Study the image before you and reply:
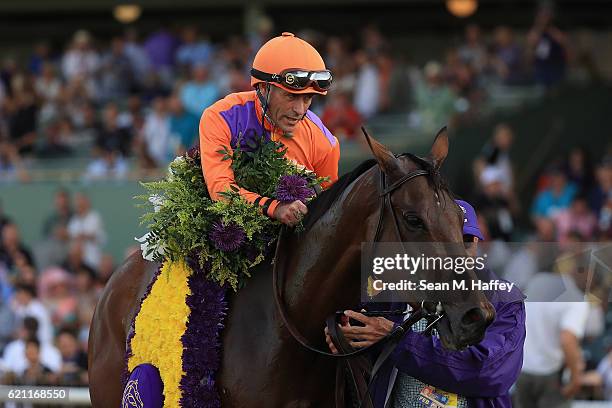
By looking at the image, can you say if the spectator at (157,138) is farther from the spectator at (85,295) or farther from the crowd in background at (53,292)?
the spectator at (85,295)

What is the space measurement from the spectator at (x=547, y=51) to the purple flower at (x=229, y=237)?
9.36 metres

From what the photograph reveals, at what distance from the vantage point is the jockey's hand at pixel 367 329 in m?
4.32

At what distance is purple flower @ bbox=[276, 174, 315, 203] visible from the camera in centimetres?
453

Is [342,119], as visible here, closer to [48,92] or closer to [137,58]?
[137,58]

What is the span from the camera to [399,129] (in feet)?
43.9

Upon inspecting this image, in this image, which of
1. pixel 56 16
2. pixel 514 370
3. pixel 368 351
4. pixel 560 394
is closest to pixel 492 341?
pixel 514 370

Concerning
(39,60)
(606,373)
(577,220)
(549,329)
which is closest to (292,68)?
(549,329)

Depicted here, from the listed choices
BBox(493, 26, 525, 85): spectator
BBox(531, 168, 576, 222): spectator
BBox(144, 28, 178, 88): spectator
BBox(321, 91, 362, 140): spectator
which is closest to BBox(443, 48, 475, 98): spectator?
BBox(493, 26, 525, 85): spectator

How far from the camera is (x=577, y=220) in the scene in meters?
10.7

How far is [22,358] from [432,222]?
5.76 meters

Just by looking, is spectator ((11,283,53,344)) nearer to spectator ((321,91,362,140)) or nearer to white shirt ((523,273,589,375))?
spectator ((321,91,362,140))

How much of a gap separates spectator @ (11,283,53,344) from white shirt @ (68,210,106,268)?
201 centimetres

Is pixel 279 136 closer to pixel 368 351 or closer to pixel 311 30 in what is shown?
pixel 368 351

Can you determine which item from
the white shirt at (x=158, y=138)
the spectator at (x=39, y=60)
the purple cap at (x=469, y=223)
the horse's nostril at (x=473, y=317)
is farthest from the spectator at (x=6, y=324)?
the spectator at (x=39, y=60)
